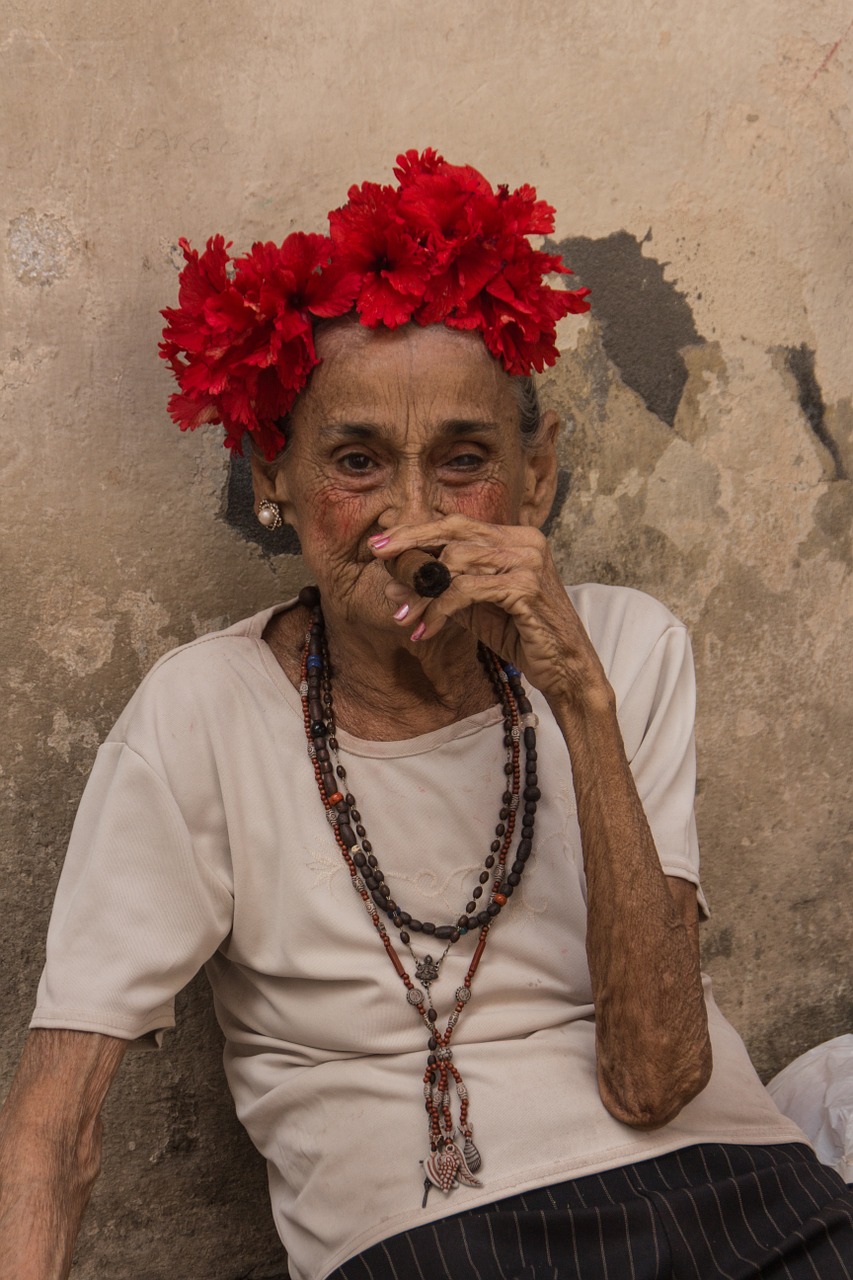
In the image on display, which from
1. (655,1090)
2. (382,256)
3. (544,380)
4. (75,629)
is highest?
(382,256)

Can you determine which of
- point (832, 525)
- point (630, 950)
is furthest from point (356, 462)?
point (832, 525)

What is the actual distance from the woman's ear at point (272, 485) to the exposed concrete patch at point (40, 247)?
0.52 meters

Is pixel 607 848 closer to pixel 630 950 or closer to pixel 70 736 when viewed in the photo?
pixel 630 950

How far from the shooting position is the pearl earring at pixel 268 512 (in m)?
2.23

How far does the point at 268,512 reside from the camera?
87.9 inches

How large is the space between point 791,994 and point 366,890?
4.94 ft

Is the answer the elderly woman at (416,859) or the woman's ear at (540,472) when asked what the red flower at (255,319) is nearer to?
the elderly woman at (416,859)

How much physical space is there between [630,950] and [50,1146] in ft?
2.96

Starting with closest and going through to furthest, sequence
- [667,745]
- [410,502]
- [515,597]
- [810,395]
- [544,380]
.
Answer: [515,597] → [410,502] → [667,745] → [544,380] → [810,395]

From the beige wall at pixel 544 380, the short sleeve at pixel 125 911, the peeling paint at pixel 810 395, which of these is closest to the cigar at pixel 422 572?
the short sleeve at pixel 125 911

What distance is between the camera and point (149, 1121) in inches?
103

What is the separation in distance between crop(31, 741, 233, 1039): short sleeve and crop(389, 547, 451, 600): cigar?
52cm

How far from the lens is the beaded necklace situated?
1.96 meters

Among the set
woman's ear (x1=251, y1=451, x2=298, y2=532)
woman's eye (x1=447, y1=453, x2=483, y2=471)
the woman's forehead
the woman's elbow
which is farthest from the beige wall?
the woman's elbow
